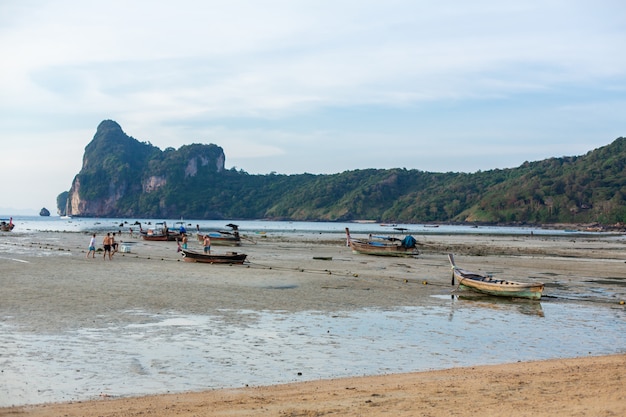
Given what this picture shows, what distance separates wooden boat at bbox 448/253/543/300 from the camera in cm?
2618

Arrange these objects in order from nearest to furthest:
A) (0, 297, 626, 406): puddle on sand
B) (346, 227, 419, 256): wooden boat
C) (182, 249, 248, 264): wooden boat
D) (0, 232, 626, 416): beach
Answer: (0, 232, 626, 416): beach, (0, 297, 626, 406): puddle on sand, (182, 249, 248, 264): wooden boat, (346, 227, 419, 256): wooden boat

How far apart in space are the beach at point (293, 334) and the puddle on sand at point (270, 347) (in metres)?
0.08

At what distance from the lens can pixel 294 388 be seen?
11.7m

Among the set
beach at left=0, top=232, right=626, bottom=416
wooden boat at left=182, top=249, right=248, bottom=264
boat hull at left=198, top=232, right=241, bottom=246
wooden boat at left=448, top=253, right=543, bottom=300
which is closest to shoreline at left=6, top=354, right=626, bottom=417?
beach at left=0, top=232, right=626, bottom=416

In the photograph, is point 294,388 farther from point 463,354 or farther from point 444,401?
point 463,354

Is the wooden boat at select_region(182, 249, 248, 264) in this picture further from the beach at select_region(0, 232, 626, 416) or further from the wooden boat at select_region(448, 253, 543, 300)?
the wooden boat at select_region(448, 253, 543, 300)

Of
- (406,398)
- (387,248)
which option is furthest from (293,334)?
(387,248)

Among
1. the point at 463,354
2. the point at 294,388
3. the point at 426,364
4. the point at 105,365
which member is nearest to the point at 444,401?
the point at 294,388

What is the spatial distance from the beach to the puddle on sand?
0.26ft

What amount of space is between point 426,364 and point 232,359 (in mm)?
4298

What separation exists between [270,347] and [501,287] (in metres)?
14.1

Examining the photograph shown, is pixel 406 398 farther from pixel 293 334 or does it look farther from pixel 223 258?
pixel 223 258

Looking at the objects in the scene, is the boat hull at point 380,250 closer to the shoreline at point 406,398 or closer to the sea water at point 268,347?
the sea water at point 268,347

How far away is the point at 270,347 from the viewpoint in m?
A: 15.9
